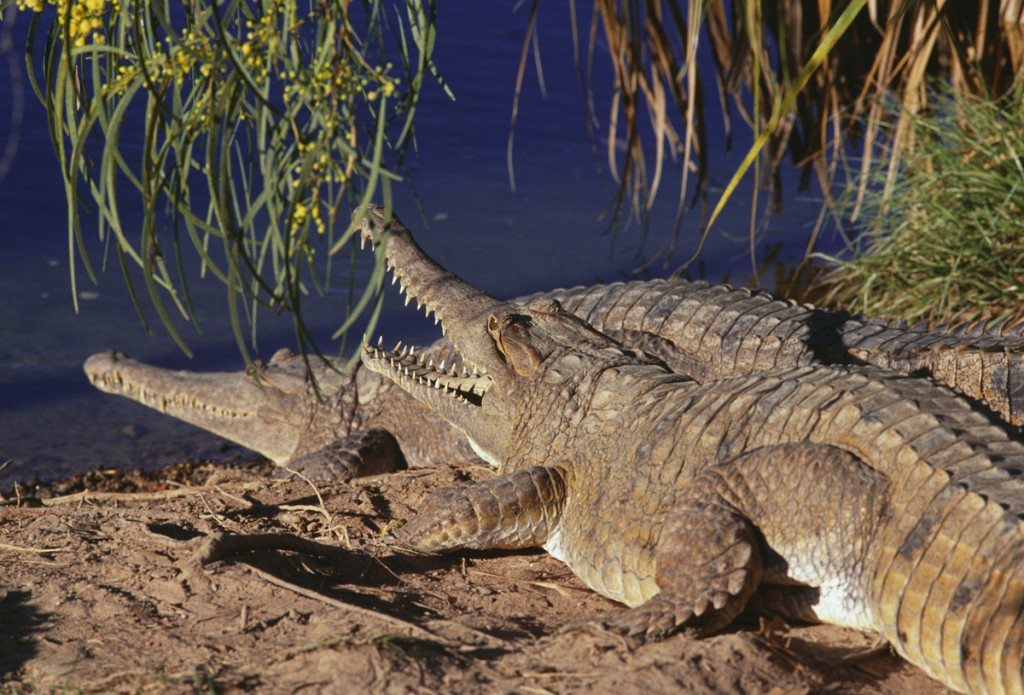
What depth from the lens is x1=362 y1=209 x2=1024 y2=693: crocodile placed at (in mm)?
2355

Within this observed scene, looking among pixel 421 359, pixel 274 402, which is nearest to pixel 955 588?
pixel 421 359

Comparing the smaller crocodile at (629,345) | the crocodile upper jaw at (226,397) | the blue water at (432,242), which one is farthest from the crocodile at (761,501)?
the blue water at (432,242)

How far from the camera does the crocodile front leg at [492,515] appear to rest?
10.6ft

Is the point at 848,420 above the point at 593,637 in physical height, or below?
above

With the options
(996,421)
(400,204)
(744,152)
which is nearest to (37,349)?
(400,204)

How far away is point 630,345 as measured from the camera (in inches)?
185

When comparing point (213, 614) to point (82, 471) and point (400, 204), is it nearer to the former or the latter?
point (82, 471)

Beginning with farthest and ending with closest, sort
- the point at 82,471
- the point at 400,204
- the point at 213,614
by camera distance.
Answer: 1. the point at 400,204
2. the point at 82,471
3. the point at 213,614

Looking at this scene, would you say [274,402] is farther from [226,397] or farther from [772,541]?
[772,541]

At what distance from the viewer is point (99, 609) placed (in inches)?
→ 104

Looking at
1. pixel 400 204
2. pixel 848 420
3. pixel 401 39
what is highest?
pixel 401 39

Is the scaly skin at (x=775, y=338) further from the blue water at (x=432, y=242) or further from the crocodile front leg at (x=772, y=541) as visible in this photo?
the blue water at (x=432, y=242)

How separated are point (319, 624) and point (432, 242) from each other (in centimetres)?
590

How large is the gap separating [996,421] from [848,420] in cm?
40
